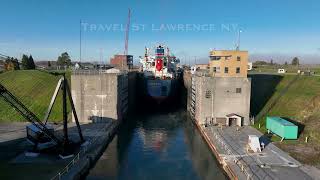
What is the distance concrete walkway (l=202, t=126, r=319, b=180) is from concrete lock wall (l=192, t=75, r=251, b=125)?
28.4ft

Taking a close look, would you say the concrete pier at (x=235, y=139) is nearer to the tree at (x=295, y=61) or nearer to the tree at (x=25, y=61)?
the tree at (x=25, y=61)

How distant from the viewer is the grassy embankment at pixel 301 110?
39656 millimetres

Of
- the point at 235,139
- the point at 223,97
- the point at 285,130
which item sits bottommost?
the point at 235,139

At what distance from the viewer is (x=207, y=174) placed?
3681 centimetres

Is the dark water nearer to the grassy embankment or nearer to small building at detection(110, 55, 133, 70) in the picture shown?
the grassy embankment

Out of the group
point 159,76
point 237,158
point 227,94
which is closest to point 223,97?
point 227,94

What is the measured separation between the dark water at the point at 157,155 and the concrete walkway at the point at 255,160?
1.92 metres

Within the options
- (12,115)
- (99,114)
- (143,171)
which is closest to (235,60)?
(99,114)

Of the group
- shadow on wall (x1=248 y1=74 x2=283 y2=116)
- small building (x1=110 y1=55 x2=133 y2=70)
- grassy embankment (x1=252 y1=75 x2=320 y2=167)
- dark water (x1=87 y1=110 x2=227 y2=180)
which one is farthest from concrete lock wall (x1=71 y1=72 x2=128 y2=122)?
small building (x1=110 y1=55 x2=133 y2=70)

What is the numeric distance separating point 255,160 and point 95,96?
102 ft

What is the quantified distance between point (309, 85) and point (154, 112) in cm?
3511

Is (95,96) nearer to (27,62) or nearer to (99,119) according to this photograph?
(99,119)

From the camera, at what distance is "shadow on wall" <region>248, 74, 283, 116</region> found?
65062mm

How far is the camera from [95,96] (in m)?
57.8
